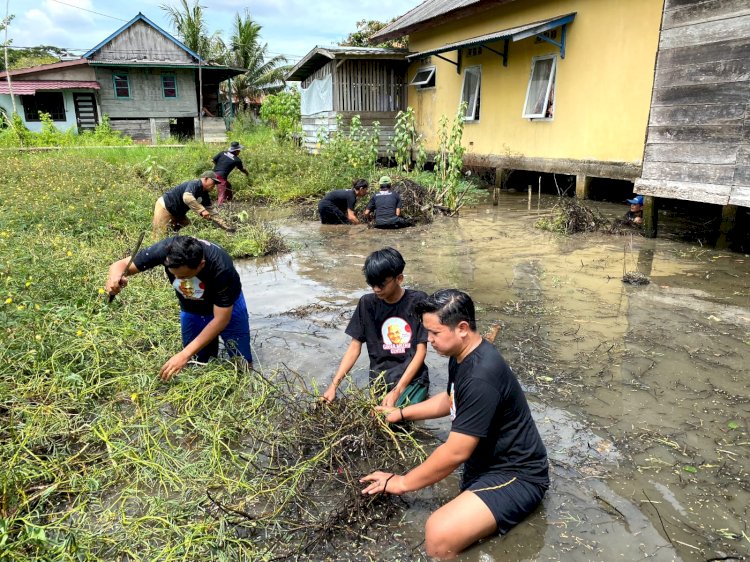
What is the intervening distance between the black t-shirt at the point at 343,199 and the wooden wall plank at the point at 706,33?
5290mm

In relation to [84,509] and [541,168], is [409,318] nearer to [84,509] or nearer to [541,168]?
[84,509]

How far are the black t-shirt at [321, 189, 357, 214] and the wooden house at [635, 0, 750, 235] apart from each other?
478 cm

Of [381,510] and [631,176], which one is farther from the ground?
[631,176]

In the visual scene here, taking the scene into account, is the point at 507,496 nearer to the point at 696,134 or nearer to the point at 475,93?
the point at 696,134

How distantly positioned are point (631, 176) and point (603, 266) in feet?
11.2

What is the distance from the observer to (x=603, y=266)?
22.7 feet

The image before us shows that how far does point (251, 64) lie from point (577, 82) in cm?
2751

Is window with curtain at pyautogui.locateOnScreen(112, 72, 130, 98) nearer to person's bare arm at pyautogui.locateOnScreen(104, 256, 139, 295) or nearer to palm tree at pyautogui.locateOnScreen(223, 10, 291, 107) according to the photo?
palm tree at pyautogui.locateOnScreen(223, 10, 291, 107)

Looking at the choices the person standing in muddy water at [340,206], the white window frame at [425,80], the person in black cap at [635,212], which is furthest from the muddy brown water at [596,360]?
the white window frame at [425,80]

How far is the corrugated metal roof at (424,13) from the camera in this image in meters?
12.7

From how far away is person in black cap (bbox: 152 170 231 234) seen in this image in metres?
7.09

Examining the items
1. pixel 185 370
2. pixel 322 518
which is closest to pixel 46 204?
pixel 185 370

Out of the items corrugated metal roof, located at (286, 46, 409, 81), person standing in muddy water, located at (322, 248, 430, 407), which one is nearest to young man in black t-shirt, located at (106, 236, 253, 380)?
person standing in muddy water, located at (322, 248, 430, 407)

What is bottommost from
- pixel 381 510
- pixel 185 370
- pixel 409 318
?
pixel 381 510
